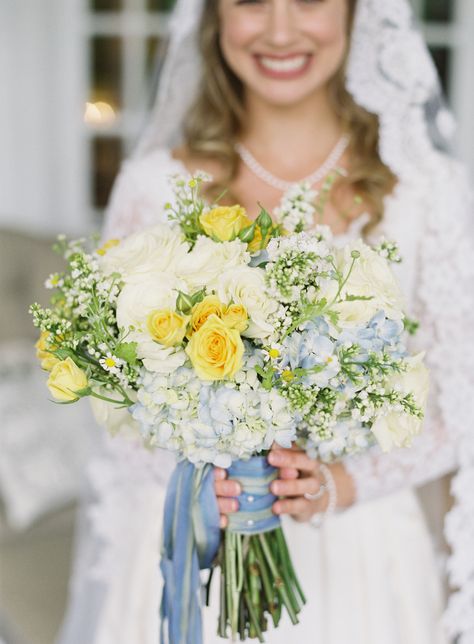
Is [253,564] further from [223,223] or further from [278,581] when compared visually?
[223,223]

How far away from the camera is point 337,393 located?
3.29ft

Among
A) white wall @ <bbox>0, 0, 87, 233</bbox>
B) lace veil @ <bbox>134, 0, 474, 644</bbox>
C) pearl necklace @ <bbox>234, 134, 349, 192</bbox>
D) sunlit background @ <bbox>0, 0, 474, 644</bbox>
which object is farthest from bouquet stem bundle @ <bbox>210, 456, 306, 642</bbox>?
white wall @ <bbox>0, 0, 87, 233</bbox>

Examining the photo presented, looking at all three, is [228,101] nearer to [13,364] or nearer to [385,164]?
[385,164]

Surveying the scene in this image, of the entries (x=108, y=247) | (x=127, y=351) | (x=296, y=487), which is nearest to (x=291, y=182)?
(x=108, y=247)

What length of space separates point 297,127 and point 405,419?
84cm

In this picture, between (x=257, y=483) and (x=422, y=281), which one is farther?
(x=422, y=281)

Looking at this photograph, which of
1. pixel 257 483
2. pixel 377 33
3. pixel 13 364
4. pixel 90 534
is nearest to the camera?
pixel 257 483

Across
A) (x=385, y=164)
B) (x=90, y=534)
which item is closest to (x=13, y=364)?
(x=90, y=534)

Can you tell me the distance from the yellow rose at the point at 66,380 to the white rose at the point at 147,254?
0.41 feet

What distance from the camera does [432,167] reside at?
155 cm

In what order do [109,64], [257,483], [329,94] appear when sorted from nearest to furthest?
[257,483] < [329,94] < [109,64]

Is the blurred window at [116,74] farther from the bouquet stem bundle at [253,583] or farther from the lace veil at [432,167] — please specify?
the bouquet stem bundle at [253,583]

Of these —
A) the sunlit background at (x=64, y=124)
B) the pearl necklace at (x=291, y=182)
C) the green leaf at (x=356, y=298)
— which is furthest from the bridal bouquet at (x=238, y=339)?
the sunlit background at (x=64, y=124)

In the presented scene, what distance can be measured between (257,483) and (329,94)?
35.4 inches
